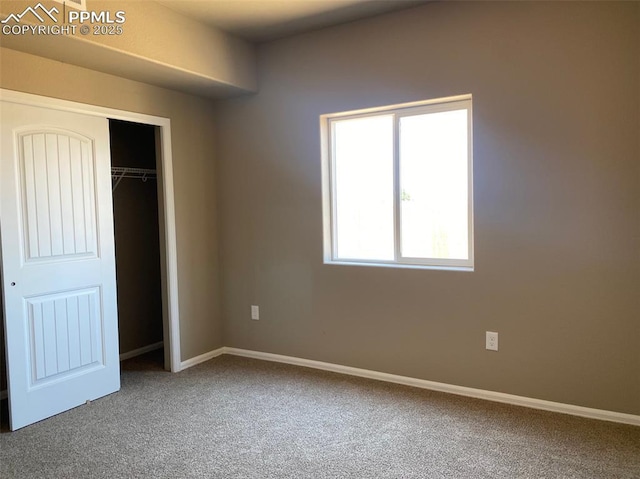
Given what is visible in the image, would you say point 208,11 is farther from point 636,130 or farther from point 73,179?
point 636,130

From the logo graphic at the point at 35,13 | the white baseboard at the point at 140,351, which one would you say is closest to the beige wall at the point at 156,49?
the logo graphic at the point at 35,13

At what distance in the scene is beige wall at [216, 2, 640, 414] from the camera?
272 centimetres

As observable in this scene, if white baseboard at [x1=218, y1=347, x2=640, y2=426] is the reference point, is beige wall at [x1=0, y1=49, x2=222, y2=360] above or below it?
above

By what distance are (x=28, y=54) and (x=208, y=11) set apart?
3.83 ft

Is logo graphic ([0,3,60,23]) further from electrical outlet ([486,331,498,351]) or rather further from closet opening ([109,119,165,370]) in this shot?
electrical outlet ([486,331,498,351])

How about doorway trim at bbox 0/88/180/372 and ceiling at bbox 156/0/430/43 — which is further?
doorway trim at bbox 0/88/180/372

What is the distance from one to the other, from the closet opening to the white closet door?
771mm

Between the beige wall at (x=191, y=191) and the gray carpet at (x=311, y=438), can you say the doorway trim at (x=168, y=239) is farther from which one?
the gray carpet at (x=311, y=438)

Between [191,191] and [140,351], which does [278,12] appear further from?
[140,351]

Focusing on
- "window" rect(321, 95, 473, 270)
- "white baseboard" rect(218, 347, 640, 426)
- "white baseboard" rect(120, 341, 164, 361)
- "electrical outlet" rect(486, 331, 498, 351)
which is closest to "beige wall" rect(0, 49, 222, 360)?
"white baseboard" rect(218, 347, 640, 426)

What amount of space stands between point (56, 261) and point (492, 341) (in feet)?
9.48

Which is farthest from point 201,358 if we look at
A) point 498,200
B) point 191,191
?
point 498,200

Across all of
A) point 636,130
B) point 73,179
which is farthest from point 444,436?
point 73,179

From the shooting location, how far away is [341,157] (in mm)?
3789
